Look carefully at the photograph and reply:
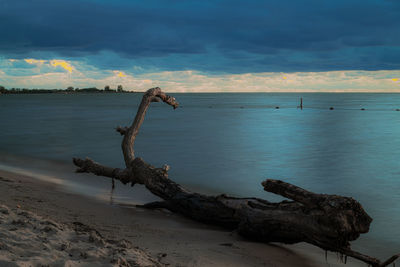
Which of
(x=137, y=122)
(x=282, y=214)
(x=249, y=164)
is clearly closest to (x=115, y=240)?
(x=282, y=214)

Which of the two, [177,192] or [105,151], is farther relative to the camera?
[105,151]

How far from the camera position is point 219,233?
7305 millimetres

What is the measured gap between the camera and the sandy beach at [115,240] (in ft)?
15.0

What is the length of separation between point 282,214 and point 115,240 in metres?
2.70

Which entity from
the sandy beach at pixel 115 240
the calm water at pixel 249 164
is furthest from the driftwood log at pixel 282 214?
the calm water at pixel 249 164

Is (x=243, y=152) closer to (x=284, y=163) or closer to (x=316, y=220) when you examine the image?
(x=284, y=163)

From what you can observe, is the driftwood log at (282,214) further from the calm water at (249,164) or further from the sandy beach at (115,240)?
the calm water at (249,164)

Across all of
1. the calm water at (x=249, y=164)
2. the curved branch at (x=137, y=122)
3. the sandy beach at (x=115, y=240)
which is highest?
the curved branch at (x=137, y=122)

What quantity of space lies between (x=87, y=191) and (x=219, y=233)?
17.3 ft

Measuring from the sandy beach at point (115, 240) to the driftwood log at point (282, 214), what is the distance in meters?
0.25

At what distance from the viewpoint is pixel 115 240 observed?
219 inches

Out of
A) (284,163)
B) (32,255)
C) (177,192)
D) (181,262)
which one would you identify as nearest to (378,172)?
(284,163)

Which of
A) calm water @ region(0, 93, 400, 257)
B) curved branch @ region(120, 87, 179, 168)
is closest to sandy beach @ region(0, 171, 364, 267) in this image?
calm water @ region(0, 93, 400, 257)

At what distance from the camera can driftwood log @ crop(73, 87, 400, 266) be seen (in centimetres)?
548
